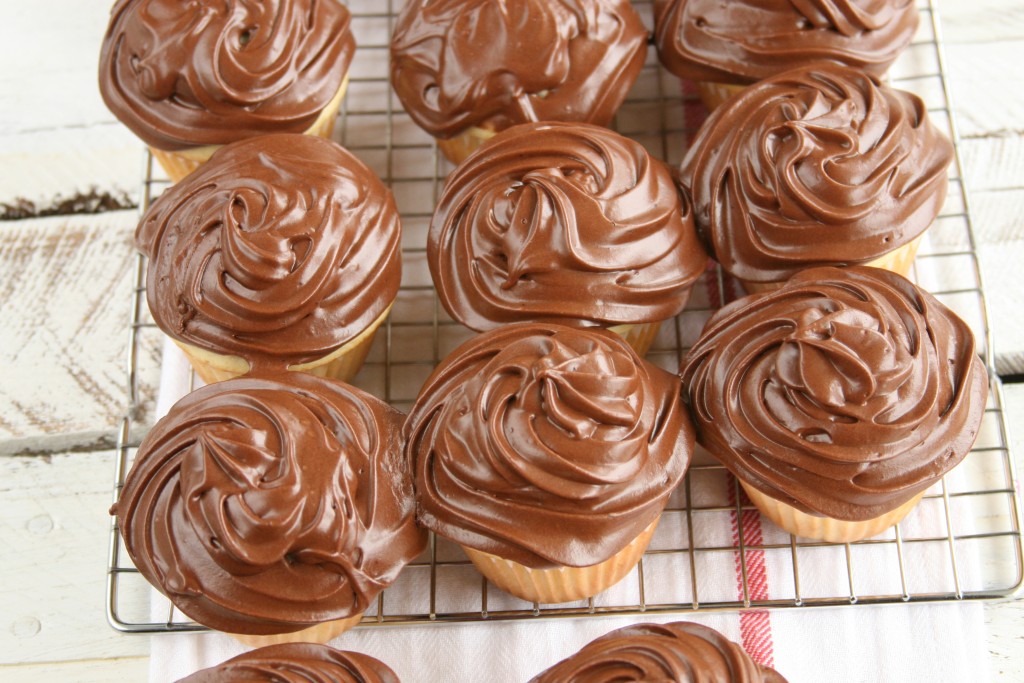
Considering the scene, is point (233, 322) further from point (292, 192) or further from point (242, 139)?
point (242, 139)

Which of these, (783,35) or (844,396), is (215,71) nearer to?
(783,35)

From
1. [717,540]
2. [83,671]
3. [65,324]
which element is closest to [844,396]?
[717,540]

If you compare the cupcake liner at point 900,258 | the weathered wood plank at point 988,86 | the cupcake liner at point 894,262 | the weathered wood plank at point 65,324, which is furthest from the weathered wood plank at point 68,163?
the weathered wood plank at point 988,86

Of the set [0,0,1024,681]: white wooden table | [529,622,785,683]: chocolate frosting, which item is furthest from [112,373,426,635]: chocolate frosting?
[0,0,1024,681]: white wooden table

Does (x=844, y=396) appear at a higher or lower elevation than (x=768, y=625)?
higher

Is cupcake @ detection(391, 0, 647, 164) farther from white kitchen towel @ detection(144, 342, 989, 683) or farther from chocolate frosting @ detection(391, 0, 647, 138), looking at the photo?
white kitchen towel @ detection(144, 342, 989, 683)

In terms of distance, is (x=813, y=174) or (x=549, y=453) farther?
(x=813, y=174)

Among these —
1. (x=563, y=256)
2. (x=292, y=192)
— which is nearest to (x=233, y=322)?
(x=292, y=192)
